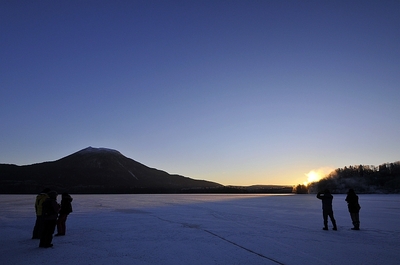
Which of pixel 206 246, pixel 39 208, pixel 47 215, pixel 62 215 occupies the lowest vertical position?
pixel 206 246

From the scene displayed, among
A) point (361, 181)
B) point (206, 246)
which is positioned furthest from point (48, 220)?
point (361, 181)

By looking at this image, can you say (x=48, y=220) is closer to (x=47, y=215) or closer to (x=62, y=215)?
(x=47, y=215)

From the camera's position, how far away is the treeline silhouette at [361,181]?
113 m

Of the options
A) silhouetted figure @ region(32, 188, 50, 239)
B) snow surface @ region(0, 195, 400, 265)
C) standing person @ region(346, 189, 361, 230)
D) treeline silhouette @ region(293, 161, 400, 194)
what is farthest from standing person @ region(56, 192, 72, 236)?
treeline silhouette @ region(293, 161, 400, 194)

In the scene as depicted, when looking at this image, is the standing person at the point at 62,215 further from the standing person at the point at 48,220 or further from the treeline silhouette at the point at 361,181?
the treeline silhouette at the point at 361,181

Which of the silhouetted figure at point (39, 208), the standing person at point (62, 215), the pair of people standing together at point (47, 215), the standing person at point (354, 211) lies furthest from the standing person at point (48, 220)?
the standing person at point (354, 211)

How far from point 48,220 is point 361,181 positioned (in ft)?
436

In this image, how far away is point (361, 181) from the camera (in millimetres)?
121875

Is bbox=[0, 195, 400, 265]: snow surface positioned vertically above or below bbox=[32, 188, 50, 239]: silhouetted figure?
below

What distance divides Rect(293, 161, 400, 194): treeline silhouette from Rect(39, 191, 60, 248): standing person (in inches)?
4607

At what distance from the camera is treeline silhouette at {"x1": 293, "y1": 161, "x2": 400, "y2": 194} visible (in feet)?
371

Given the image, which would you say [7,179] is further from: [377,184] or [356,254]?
[356,254]

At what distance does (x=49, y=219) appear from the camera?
1045 cm

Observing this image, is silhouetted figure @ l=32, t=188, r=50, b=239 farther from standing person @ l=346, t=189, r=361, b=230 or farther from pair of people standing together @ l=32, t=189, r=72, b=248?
standing person @ l=346, t=189, r=361, b=230
